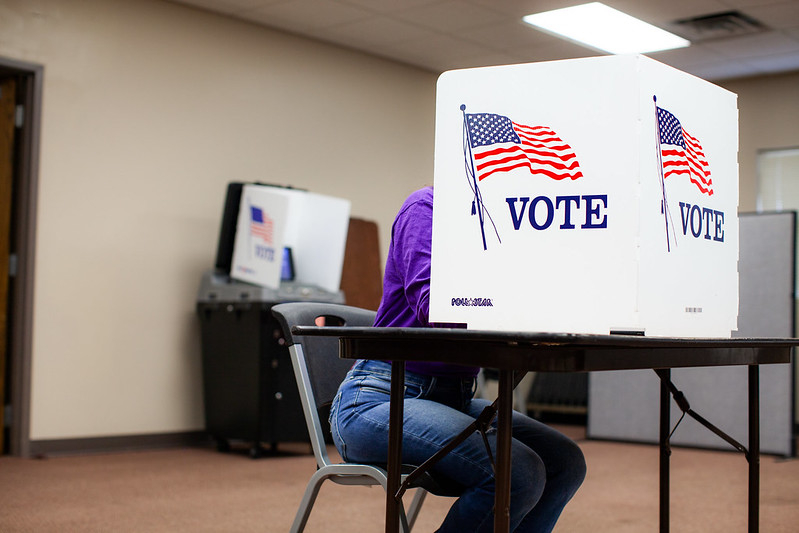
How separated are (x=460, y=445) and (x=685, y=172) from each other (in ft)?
1.89

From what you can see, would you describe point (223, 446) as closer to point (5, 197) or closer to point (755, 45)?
point (5, 197)

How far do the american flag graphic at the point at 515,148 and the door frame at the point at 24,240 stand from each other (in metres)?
3.49

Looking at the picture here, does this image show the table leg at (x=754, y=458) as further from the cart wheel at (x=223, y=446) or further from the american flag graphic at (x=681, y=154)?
the cart wheel at (x=223, y=446)

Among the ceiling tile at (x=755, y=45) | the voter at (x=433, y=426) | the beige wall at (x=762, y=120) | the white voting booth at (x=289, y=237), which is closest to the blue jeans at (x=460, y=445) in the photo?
the voter at (x=433, y=426)

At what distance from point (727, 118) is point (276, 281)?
310 cm

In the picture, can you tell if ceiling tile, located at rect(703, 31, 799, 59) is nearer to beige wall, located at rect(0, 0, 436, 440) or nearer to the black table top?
beige wall, located at rect(0, 0, 436, 440)

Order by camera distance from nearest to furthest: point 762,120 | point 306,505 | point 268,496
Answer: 1. point 306,505
2. point 268,496
3. point 762,120

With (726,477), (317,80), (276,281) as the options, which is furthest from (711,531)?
(317,80)

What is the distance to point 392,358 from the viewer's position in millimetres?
1360

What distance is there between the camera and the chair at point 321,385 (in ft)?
5.35

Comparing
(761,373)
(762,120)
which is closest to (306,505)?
(761,373)

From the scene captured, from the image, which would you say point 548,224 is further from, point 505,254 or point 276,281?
point 276,281

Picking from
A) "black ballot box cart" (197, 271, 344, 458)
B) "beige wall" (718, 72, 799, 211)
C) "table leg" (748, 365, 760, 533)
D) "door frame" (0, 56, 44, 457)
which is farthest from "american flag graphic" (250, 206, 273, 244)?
"beige wall" (718, 72, 799, 211)

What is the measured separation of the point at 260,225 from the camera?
15.0 ft
